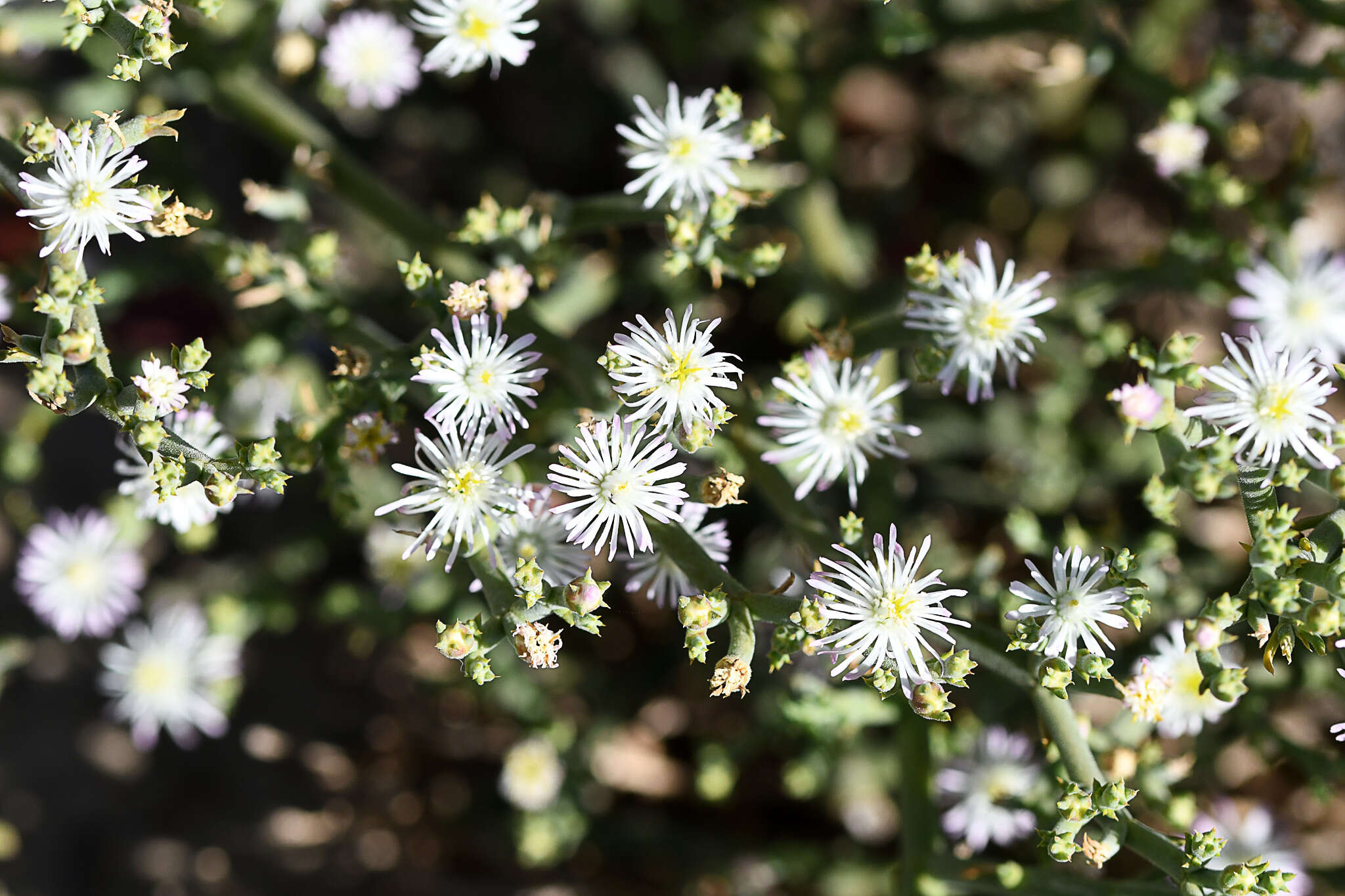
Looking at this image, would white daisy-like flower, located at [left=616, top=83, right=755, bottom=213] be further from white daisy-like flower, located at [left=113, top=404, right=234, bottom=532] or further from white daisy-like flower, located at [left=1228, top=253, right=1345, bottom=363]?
white daisy-like flower, located at [left=1228, top=253, right=1345, bottom=363]

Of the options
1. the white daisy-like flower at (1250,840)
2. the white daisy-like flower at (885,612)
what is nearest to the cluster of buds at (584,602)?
the white daisy-like flower at (885,612)

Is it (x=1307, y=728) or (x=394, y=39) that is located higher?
(x=394, y=39)

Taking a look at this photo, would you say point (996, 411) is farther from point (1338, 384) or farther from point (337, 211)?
point (337, 211)

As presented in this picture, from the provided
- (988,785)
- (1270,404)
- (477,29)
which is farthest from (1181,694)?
(477,29)

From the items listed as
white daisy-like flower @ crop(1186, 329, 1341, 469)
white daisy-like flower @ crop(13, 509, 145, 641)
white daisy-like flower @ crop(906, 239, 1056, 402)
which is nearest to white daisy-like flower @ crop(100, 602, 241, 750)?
white daisy-like flower @ crop(13, 509, 145, 641)

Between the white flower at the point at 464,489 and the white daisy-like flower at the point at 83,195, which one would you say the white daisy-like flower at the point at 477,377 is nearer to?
the white flower at the point at 464,489

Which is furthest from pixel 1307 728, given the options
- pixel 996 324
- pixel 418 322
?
pixel 418 322

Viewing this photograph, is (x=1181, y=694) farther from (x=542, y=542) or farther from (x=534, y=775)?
(x=534, y=775)
